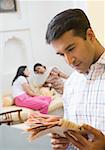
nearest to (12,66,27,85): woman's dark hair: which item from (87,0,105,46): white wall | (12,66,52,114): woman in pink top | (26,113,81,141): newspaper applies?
(12,66,52,114): woman in pink top

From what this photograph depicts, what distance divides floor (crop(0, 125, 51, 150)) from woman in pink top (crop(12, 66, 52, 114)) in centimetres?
287

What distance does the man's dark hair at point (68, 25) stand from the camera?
4.02ft

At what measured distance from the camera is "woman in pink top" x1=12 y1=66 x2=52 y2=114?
5207 mm

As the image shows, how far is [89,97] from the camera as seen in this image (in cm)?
126

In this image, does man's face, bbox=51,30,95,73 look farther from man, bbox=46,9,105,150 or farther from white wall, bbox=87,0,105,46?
white wall, bbox=87,0,105,46

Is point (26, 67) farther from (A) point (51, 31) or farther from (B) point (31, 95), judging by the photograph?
(A) point (51, 31)

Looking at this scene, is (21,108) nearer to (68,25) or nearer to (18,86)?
(18,86)

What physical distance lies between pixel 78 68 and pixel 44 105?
4.02m

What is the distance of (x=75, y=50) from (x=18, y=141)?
0.95 metres

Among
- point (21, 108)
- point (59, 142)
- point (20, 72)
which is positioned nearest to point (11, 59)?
point (20, 72)

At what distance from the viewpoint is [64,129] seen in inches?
42.7

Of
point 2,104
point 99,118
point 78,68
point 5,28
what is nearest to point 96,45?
point 78,68

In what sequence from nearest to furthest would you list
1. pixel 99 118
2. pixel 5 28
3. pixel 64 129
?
pixel 64 129 < pixel 99 118 < pixel 5 28

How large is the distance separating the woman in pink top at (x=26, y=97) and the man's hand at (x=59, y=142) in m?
3.88
